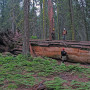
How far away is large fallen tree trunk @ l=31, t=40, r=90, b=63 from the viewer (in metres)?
10.9

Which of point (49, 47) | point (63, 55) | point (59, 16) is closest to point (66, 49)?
point (63, 55)

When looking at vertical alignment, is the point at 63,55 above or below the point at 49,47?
below

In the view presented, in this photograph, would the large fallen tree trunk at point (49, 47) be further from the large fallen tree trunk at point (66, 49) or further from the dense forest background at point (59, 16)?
the dense forest background at point (59, 16)

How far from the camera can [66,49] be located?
38.4 feet

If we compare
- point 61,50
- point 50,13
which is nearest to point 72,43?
point 61,50

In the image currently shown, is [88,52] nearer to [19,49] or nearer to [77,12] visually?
[19,49]

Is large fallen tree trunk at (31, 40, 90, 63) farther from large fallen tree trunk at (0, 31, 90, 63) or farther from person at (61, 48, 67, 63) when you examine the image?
person at (61, 48, 67, 63)

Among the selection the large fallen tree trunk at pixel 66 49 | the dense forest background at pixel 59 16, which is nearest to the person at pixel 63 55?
the large fallen tree trunk at pixel 66 49

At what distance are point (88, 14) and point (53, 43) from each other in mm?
23260

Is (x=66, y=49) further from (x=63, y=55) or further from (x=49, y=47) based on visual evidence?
(x=49, y=47)

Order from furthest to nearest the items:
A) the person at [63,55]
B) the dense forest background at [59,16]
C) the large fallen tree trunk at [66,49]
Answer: the dense forest background at [59,16] → the person at [63,55] → the large fallen tree trunk at [66,49]

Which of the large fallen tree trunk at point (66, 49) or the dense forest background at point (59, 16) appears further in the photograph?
the dense forest background at point (59, 16)

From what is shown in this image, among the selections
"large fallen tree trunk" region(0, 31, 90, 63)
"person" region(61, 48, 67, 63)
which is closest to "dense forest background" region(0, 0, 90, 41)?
"large fallen tree trunk" region(0, 31, 90, 63)

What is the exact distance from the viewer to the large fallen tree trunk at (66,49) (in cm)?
1093
